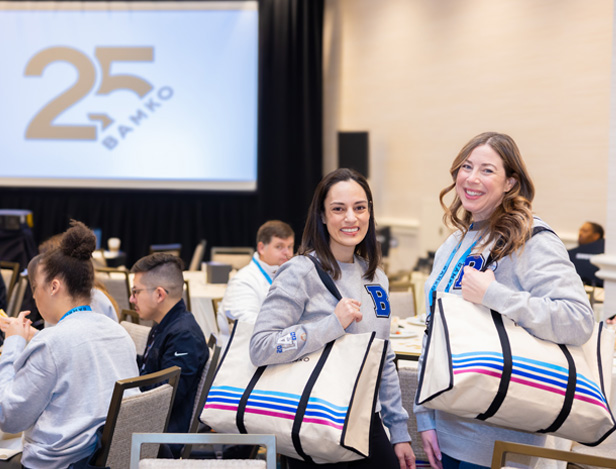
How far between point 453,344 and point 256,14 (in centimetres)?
885

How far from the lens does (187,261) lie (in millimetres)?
10273

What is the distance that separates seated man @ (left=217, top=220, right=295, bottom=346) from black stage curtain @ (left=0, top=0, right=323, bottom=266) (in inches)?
216

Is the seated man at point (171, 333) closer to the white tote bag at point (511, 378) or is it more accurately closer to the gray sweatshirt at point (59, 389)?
the gray sweatshirt at point (59, 389)

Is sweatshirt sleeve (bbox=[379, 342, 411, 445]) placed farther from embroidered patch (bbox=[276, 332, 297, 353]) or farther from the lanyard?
the lanyard

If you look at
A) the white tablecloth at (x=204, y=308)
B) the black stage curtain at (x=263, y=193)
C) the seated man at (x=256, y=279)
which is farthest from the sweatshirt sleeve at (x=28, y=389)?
the black stage curtain at (x=263, y=193)

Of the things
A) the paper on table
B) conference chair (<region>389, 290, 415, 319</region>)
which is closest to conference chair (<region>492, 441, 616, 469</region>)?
the paper on table

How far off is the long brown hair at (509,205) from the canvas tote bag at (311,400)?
37cm

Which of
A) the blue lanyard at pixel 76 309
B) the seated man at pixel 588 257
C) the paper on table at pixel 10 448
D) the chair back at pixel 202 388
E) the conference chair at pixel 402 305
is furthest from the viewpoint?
the seated man at pixel 588 257

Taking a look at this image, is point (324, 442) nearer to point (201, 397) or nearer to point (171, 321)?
point (201, 397)

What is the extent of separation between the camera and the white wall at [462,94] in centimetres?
635

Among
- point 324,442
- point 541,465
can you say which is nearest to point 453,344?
point 324,442

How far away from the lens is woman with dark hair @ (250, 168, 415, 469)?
69.2 inches

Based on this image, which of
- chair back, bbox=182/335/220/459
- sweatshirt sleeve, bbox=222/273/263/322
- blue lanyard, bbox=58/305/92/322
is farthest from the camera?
sweatshirt sleeve, bbox=222/273/263/322

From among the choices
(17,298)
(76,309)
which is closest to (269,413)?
(76,309)
